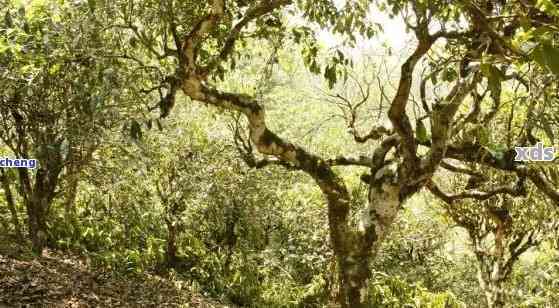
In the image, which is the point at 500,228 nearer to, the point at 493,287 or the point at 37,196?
the point at 493,287

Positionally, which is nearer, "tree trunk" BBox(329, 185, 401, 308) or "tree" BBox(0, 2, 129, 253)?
"tree" BBox(0, 2, 129, 253)

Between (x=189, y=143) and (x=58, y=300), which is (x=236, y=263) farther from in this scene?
(x=58, y=300)

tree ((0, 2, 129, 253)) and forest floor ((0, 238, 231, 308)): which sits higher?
tree ((0, 2, 129, 253))

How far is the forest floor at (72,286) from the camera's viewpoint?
618cm

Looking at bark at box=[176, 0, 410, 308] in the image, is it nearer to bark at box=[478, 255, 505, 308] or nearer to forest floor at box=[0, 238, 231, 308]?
forest floor at box=[0, 238, 231, 308]

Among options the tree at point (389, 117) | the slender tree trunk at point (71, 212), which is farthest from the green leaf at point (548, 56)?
the slender tree trunk at point (71, 212)

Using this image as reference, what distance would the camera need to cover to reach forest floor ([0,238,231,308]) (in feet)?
20.3

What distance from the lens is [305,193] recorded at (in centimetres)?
1085

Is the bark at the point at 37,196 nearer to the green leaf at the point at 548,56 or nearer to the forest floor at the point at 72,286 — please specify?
the forest floor at the point at 72,286

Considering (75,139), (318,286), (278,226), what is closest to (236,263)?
(278,226)
